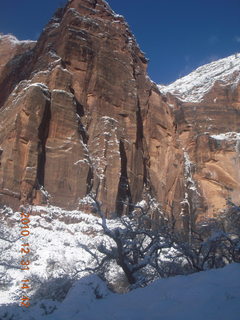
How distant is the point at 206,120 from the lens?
57.8 meters

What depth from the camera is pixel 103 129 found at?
39625 mm

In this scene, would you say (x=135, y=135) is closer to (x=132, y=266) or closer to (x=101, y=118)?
(x=101, y=118)

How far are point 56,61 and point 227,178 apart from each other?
2789 cm

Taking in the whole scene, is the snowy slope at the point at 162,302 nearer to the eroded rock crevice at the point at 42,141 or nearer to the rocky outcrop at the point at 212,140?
the eroded rock crevice at the point at 42,141

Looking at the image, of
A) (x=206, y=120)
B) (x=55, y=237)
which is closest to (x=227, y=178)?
(x=206, y=120)

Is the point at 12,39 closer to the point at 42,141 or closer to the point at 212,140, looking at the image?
the point at 212,140

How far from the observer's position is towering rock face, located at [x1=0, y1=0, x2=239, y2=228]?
3447cm

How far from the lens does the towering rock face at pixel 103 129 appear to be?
34.5m

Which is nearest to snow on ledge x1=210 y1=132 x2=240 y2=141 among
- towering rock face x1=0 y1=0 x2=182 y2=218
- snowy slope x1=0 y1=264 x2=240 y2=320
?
towering rock face x1=0 y1=0 x2=182 y2=218

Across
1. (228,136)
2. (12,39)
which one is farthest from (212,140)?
(12,39)
